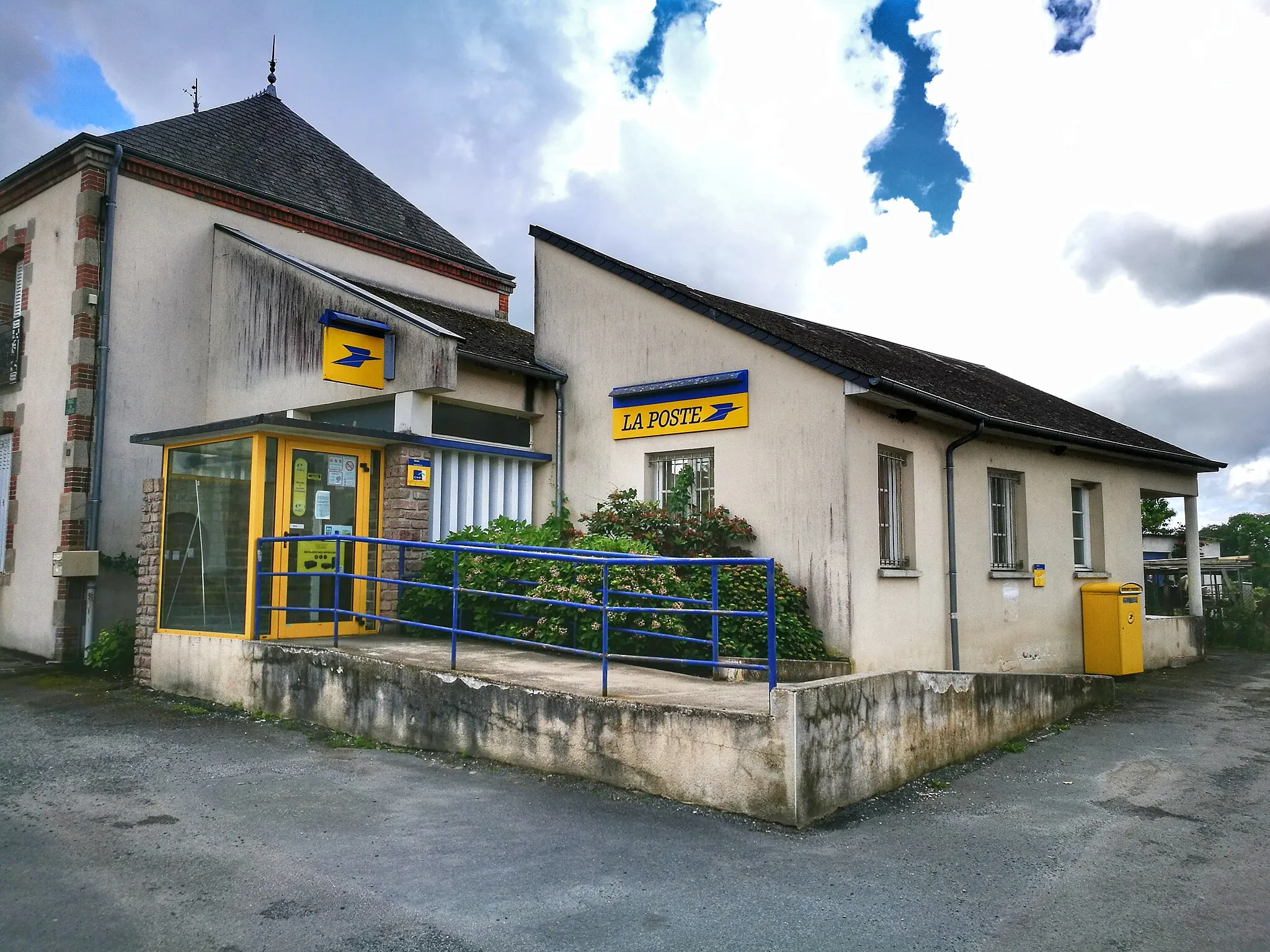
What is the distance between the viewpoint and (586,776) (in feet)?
20.9

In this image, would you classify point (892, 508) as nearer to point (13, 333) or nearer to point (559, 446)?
point (559, 446)

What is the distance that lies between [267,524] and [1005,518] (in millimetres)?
9119

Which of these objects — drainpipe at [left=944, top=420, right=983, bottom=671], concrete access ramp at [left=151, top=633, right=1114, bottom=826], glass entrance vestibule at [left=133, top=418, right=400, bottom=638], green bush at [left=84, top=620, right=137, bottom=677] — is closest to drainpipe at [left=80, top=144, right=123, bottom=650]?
green bush at [left=84, top=620, right=137, bottom=677]

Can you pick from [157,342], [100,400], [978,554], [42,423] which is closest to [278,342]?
[157,342]

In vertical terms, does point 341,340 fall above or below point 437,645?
above

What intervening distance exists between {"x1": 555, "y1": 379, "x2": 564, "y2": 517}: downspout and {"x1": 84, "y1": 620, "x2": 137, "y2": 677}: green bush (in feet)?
16.6

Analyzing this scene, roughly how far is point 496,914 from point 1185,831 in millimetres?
4309

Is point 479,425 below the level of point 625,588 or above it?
above

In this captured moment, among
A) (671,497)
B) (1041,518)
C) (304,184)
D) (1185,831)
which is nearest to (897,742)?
(1185,831)

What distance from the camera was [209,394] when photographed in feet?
44.1

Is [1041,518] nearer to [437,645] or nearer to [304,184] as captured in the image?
[437,645]

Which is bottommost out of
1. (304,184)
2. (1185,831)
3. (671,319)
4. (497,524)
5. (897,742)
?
(1185,831)

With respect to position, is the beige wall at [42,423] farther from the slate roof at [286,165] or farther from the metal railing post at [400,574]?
the metal railing post at [400,574]

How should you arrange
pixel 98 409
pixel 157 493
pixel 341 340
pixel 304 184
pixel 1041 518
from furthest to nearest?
pixel 304 184 < pixel 1041 518 < pixel 98 409 < pixel 341 340 < pixel 157 493
